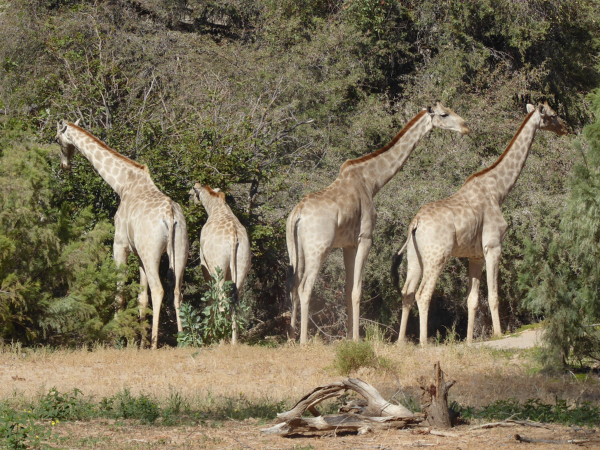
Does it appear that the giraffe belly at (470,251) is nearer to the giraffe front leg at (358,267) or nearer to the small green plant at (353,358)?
the giraffe front leg at (358,267)

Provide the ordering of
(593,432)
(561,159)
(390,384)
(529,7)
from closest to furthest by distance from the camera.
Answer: (593,432) → (390,384) → (561,159) → (529,7)

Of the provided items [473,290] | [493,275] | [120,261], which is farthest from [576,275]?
[120,261]

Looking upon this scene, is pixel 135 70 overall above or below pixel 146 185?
above

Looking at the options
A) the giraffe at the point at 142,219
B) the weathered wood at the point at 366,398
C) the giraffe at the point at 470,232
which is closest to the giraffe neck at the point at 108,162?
the giraffe at the point at 142,219

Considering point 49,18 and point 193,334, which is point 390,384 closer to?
point 193,334

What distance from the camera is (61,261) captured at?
1185cm

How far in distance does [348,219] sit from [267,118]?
590 cm

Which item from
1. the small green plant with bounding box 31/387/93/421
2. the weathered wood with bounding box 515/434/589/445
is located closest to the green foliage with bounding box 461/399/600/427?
the weathered wood with bounding box 515/434/589/445

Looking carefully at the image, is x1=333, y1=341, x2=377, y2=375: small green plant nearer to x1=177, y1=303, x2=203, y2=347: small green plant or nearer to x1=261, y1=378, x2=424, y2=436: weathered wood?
x1=261, y1=378, x2=424, y2=436: weathered wood

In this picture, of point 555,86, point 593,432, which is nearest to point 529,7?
point 555,86

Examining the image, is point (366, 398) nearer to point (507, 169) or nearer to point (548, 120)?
point (507, 169)

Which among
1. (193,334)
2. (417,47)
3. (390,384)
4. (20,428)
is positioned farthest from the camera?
(417,47)

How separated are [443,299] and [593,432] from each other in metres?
10.5

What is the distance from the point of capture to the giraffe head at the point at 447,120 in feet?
44.0
